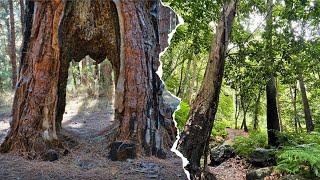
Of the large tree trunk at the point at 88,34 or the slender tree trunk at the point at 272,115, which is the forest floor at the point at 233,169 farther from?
the large tree trunk at the point at 88,34

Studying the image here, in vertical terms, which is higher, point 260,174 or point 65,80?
point 65,80

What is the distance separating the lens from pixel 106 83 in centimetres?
279

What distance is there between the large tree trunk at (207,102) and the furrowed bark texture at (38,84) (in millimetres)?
1171

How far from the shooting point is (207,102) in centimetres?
331

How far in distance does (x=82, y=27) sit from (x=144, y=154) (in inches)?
40.7

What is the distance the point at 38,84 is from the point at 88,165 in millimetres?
639

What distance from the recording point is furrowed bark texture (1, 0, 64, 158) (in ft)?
7.57

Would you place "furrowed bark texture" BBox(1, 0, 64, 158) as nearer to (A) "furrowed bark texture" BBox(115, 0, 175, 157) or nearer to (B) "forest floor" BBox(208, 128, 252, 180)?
(A) "furrowed bark texture" BBox(115, 0, 175, 157)

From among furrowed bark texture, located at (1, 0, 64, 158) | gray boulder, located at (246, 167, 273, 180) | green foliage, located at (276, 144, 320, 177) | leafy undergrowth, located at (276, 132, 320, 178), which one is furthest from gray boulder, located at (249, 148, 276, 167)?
furrowed bark texture, located at (1, 0, 64, 158)

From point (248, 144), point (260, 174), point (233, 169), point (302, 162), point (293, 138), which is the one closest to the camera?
point (302, 162)

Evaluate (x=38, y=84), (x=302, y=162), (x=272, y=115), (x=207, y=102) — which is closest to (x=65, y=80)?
(x=38, y=84)

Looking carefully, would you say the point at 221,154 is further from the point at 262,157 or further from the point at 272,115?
the point at 272,115

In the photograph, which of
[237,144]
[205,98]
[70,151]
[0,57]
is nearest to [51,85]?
[70,151]

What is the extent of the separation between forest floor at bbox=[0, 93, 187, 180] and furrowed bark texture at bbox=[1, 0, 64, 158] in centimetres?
15
